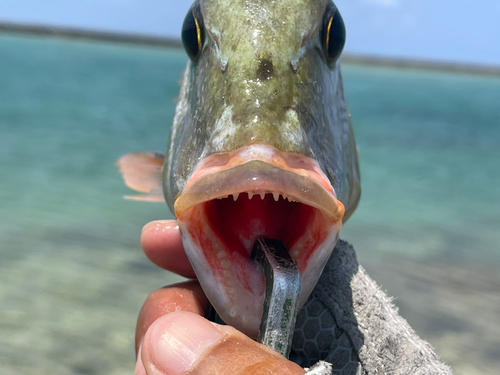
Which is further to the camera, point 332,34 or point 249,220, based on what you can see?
point 332,34

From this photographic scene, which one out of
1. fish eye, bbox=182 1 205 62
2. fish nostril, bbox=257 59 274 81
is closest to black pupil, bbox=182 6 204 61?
fish eye, bbox=182 1 205 62

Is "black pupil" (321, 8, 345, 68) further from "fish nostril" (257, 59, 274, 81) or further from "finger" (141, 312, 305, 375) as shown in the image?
"finger" (141, 312, 305, 375)

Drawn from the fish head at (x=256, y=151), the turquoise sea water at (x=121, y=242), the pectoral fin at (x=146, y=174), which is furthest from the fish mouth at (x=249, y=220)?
the turquoise sea water at (x=121, y=242)

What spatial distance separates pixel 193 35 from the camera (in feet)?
4.47

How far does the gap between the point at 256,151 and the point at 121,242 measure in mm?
5545

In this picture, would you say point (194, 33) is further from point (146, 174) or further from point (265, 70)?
point (146, 174)

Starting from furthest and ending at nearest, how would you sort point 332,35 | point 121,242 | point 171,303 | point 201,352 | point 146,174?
point 121,242, point 146,174, point 171,303, point 332,35, point 201,352

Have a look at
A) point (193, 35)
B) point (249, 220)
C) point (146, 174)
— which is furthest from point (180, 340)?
point (146, 174)

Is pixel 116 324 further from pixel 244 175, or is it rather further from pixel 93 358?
pixel 244 175

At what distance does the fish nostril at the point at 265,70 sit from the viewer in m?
1.11

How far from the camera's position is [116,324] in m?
4.35

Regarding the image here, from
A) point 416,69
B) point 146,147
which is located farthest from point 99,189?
point 416,69

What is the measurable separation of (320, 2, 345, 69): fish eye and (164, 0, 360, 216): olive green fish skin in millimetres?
30

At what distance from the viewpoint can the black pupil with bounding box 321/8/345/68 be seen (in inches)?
51.7
